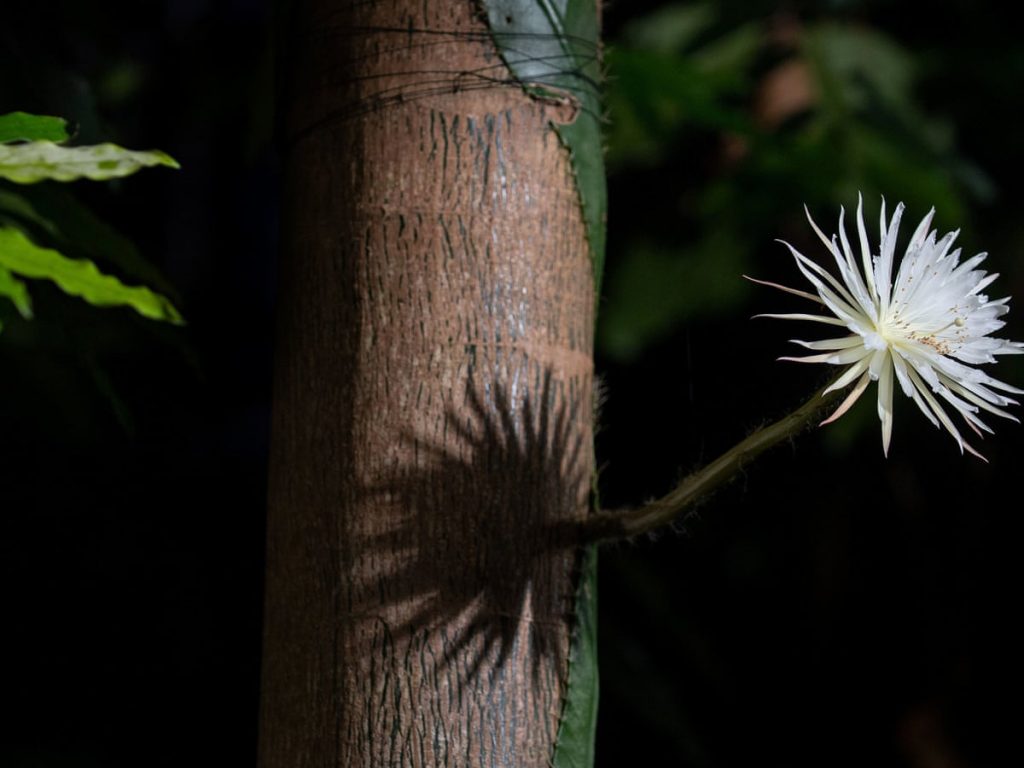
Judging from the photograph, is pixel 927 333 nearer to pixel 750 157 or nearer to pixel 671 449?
pixel 671 449

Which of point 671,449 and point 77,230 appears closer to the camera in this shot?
point 77,230

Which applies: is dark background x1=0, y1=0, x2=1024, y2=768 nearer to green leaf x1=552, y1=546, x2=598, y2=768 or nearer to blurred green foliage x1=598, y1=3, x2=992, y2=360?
blurred green foliage x1=598, y1=3, x2=992, y2=360

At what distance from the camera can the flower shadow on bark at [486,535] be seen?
51cm

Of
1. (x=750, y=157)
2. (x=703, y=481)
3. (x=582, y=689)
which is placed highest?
(x=750, y=157)

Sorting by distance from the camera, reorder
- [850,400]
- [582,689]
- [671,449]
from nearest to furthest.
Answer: [850,400] < [582,689] < [671,449]

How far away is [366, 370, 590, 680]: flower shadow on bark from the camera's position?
1.66ft

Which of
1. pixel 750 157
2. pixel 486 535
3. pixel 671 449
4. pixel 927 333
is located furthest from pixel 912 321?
pixel 750 157

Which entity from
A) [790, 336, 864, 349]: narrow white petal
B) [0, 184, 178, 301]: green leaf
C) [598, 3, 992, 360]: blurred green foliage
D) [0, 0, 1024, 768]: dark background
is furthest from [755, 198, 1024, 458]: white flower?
[598, 3, 992, 360]: blurred green foliage

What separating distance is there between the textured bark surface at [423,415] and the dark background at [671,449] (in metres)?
0.53

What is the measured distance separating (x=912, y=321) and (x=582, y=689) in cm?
25

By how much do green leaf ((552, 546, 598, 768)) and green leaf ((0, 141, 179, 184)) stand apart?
0.30 meters

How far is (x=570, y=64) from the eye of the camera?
58 centimetres

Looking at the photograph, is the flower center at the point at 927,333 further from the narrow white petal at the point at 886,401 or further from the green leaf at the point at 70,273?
the green leaf at the point at 70,273

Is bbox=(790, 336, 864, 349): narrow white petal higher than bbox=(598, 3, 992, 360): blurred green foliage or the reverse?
the reverse
